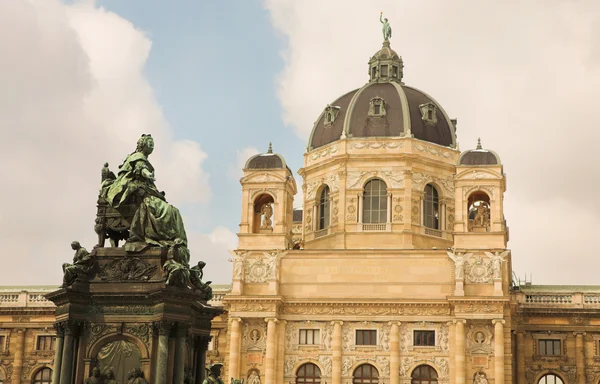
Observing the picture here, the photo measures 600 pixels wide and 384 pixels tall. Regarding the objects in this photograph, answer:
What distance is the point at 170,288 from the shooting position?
749 inches

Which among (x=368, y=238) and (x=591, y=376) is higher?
(x=368, y=238)

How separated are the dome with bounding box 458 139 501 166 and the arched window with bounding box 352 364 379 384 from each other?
14.5 metres

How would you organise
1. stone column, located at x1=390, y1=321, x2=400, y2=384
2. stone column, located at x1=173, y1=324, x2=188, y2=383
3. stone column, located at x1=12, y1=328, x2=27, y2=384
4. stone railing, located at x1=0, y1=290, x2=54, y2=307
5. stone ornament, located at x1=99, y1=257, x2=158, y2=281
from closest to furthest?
stone column, located at x1=173, y1=324, x2=188, y2=383 < stone ornament, located at x1=99, y1=257, x2=158, y2=281 < stone column, located at x1=390, y1=321, x2=400, y2=384 < stone column, located at x1=12, y1=328, x2=27, y2=384 < stone railing, located at x1=0, y1=290, x2=54, y2=307

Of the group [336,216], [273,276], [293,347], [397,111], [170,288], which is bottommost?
[170,288]

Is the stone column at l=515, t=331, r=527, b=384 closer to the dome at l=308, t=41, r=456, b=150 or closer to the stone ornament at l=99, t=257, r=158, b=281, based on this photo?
the dome at l=308, t=41, r=456, b=150

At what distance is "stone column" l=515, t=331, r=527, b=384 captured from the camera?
67.6 m

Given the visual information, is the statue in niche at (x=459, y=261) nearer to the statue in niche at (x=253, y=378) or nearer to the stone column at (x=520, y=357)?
the stone column at (x=520, y=357)

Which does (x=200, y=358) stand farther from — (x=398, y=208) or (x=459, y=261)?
(x=398, y=208)

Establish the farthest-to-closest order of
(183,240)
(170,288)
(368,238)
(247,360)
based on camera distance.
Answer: (368,238) → (247,360) → (183,240) → (170,288)

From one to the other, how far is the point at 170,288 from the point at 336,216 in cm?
5265

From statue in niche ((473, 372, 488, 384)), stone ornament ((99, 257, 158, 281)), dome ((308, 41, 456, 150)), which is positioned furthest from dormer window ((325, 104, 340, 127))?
stone ornament ((99, 257, 158, 281))

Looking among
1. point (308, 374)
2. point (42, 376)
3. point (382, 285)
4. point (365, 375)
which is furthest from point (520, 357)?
point (42, 376)

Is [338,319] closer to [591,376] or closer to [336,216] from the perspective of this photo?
[336,216]

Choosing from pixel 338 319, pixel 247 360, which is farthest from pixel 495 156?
pixel 247 360
